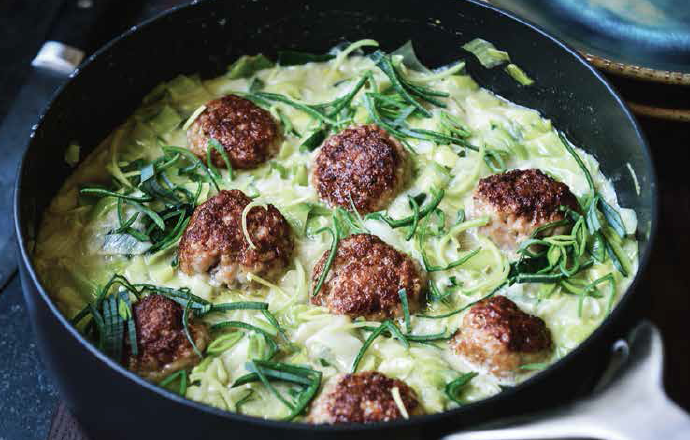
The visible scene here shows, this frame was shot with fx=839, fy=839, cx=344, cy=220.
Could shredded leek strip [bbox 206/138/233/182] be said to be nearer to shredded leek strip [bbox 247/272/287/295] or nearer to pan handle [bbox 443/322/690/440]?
shredded leek strip [bbox 247/272/287/295]

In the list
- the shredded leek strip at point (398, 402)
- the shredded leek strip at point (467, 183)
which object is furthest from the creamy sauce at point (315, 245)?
the shredded leek strip at point (398, 402)

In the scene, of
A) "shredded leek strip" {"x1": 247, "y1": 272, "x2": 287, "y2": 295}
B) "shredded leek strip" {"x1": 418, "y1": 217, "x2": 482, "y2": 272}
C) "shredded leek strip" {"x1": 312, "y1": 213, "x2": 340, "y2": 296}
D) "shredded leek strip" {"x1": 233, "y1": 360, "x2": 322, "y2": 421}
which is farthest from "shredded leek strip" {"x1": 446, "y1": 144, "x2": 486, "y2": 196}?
"shredded leek strip" {"x1": 233, "y1": 360, "x2": 322, "y2": 421}

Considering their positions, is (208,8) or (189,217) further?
(208,8)

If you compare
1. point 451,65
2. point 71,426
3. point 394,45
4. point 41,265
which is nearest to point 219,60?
point 394,45

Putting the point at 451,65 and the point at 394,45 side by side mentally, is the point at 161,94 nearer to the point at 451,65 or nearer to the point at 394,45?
the point at 394,45

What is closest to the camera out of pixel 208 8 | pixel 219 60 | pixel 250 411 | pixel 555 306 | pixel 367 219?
pixel 250 411

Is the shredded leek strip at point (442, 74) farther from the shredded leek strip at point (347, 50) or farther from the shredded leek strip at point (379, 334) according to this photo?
the shredded leek strip at point (379, 334)
